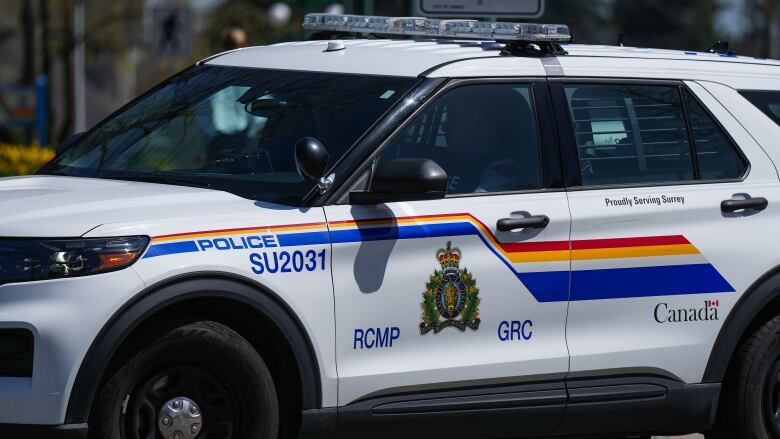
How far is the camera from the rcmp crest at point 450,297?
532cm

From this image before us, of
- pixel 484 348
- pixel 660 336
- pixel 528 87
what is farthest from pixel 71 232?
pixel 660 336

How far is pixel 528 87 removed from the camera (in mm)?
5859

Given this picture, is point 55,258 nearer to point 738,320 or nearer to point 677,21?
point 738,320

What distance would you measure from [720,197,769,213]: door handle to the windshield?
1.35 meters

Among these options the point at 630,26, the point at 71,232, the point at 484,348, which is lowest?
the point at 484,348

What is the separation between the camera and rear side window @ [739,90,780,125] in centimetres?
641

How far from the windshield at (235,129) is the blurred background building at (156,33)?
1.58m

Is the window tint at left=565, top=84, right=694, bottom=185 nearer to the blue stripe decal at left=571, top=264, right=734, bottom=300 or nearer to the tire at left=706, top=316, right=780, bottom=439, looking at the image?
the blue stripe decal at left=571, top=264, right=734, bottom=300

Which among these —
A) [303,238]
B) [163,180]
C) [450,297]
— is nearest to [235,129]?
[163,180]

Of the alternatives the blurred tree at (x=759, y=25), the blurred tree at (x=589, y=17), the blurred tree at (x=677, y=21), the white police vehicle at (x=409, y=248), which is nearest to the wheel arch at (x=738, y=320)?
the white police vehicle at (x=409, y=248)

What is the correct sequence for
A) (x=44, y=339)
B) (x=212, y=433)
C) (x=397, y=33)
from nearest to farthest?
(x=44, y=339) → (x=212, y=433) → (x=397, y=33)

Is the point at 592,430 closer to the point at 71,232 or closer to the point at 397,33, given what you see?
the point at 397,33

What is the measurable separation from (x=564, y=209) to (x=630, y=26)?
121 ft

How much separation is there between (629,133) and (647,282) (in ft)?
2.05
